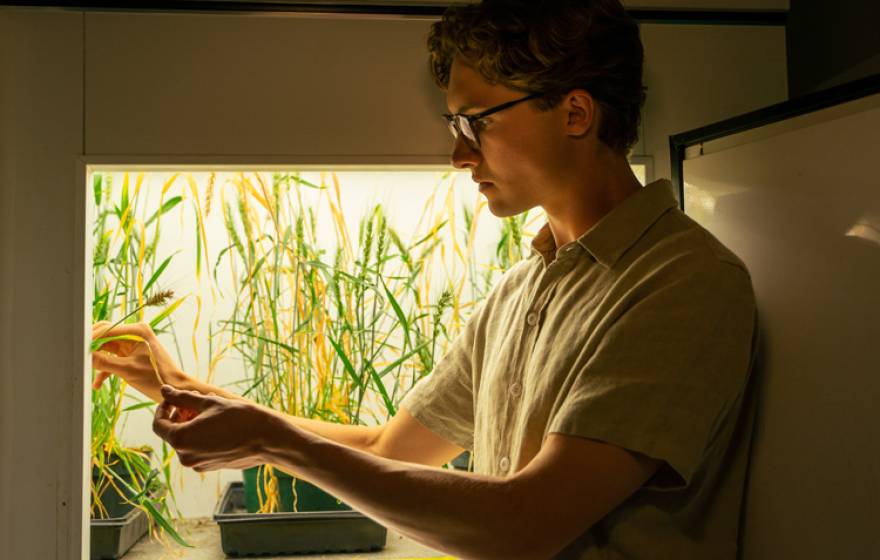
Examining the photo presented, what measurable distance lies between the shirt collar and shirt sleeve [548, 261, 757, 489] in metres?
0.10

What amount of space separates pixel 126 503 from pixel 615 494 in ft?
3.91

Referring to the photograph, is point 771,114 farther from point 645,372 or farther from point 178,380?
point 178,380

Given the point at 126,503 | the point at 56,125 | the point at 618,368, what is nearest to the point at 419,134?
the point at 56,125

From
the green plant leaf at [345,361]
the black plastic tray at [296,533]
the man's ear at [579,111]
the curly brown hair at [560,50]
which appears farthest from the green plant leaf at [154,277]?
the man's ear at [579,111]

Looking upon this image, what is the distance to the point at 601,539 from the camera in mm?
1118

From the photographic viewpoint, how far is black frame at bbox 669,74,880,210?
1.09 m

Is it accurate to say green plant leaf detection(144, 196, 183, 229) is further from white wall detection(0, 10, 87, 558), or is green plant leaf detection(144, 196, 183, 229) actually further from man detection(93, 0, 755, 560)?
man detection(93, 0, 755, 560)

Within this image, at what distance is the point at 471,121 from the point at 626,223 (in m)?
0.28

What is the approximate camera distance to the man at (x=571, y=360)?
1030 mm

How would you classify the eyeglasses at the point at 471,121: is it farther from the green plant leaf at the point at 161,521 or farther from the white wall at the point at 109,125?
the green plant leaf at the point at 161,521

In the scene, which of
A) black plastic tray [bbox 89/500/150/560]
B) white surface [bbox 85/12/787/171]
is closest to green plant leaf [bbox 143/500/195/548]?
black plastic tray [bbox 89/500/150/560]

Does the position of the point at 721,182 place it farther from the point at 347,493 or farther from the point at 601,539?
the point at 347,493

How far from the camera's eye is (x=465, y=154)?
1316 millimetres

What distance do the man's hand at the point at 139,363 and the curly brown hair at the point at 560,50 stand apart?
2.73 ft
